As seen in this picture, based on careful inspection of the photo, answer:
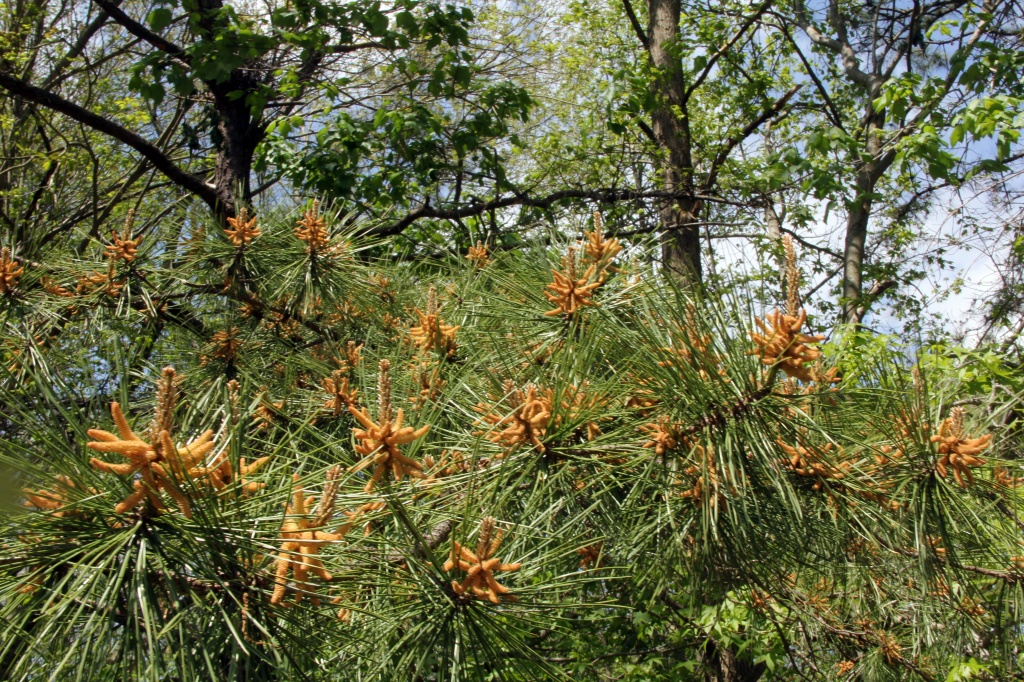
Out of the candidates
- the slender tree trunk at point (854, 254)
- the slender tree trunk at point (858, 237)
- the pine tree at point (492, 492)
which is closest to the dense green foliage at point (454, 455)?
the pine tree at point (492, 492)

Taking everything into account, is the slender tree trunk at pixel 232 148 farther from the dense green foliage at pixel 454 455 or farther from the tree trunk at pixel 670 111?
the tree trunk at pixel 670 111

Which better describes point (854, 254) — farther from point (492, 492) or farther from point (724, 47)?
point (492, 492)

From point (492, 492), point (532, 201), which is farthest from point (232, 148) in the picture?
point (492, 492)

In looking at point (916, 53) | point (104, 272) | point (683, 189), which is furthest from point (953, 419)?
point (916, 53)

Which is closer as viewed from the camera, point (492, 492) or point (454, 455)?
point (492, 492)

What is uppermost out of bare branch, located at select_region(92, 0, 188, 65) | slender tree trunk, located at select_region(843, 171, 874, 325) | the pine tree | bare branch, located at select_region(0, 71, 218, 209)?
bare branch, located at select_region(92, 0, 188, 65)

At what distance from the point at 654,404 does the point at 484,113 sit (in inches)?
162

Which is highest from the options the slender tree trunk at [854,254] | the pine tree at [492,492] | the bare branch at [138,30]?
the bare branch at [138,30]

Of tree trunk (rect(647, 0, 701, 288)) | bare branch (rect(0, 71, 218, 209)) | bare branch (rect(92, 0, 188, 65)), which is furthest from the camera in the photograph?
tree trunk (rect(647, 0, 701, 288))

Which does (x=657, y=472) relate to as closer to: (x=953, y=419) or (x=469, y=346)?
(x=953, y=419)

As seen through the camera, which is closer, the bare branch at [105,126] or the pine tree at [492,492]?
the pine tree at [492,492]

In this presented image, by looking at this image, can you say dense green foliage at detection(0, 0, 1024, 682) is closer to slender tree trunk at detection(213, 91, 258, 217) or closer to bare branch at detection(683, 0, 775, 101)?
slender tree trunk at detection(213, 91, 258, 217)

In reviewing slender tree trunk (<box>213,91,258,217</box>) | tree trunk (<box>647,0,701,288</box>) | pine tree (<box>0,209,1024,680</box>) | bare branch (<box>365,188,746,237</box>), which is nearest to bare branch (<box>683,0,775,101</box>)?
tree trunk (<box>647,0,701,288</box>)

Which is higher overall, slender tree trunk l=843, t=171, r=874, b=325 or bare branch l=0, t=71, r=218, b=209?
bare branch l=0, t=71, r=218, b=209
